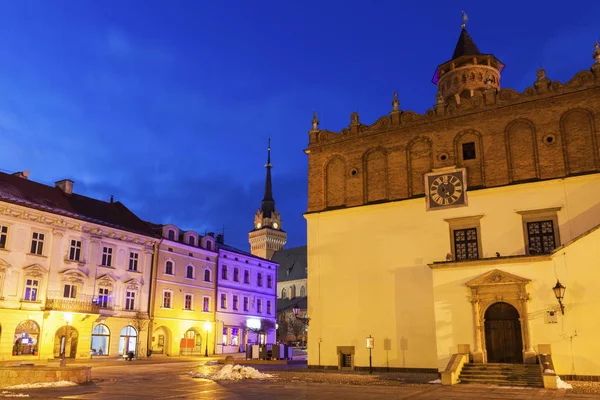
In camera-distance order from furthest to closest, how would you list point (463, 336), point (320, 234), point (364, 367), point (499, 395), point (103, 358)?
1. point (103, 358)
2. point (320, 234)
3. point (364, 367)
4. point (463, 336)
5. point (499, 395)

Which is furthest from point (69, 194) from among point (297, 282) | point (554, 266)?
point (297, 282)

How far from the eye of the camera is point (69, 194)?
4366 centimetres

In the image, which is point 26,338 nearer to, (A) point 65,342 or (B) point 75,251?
(A) point 65,342

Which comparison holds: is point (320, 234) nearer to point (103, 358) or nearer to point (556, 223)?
point (556, 223)

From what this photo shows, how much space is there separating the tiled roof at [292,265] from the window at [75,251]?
7127cm

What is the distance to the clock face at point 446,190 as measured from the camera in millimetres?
26625

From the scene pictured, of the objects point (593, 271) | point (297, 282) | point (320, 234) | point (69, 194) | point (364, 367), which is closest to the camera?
point (593, 271)

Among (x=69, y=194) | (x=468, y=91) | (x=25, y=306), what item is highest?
(x=468, y=91)

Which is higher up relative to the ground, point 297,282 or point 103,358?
point 297,282

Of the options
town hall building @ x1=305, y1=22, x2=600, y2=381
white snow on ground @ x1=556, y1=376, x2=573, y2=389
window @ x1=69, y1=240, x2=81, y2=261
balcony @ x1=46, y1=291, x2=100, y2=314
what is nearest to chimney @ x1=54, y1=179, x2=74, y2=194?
window @ x1=69, y1=240, x2=81, y2=261

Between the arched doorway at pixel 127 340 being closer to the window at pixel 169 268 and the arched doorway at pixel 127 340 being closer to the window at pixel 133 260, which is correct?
the window at pixel 133 260

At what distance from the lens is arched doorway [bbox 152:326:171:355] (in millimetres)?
45562

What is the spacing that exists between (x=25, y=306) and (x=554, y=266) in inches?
1243

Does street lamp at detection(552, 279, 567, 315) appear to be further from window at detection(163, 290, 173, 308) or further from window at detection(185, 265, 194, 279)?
window at detection(185, 265, 194, 279)
